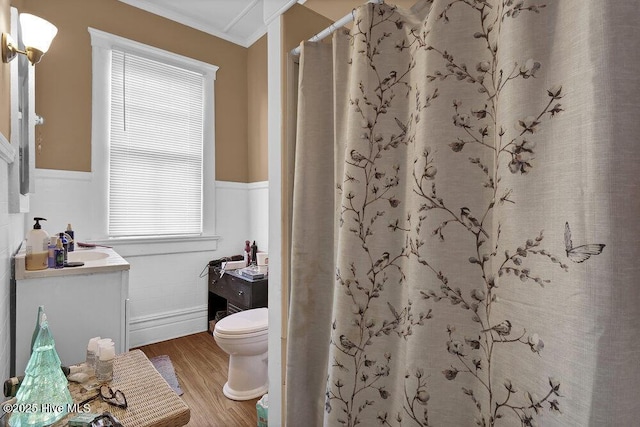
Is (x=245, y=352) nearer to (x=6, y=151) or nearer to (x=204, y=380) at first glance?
(x=204, y=380)

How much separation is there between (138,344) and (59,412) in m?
2.25

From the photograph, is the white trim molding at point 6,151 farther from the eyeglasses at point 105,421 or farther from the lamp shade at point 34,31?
the eyeglasses at point 105,421

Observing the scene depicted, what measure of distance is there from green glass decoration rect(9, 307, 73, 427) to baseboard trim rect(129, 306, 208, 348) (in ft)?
6.97

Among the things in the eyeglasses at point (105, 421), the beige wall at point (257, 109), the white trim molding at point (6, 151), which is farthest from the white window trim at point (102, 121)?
the eyeglasses at point (105, 421)

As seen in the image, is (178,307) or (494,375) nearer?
(494,375)

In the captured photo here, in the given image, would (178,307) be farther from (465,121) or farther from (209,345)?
(465,121)

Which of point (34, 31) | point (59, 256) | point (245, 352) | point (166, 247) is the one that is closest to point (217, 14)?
point (34, 31)

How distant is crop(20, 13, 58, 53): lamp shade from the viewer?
56.0 inches

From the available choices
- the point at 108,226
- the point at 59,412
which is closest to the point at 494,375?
the point at 59,412

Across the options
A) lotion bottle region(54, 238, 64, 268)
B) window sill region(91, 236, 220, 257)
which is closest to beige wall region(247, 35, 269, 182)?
window sill region(91, 236, 220, 257)

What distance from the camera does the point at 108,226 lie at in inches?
105

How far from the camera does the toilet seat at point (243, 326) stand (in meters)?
2.02

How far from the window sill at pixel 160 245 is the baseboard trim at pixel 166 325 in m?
0.59

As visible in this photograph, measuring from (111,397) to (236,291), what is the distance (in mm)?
1726
